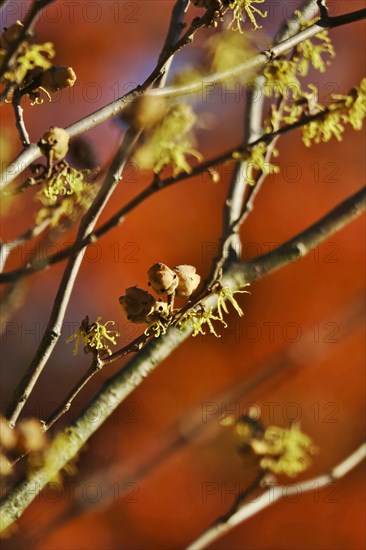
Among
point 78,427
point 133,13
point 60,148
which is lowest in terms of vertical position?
point 78,427

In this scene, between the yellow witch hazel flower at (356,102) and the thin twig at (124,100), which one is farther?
the yellow witch hazel flower at (356,102)

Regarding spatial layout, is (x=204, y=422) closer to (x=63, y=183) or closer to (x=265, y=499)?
(x=265, y=499)

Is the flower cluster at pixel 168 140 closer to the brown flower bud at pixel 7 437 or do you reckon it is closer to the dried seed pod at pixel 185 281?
the dried seed pod at pixel 185 281

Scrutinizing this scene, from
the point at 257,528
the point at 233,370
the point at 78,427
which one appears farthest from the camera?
the point at 233,370

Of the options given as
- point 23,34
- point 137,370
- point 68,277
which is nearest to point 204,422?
point 137,370

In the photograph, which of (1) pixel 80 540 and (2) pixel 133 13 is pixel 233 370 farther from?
(2) pixel 133 13

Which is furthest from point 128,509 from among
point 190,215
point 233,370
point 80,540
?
point 190,215

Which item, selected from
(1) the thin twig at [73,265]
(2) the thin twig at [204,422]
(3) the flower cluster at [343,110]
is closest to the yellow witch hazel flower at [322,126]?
(3) the flower cluster at [343,110]
